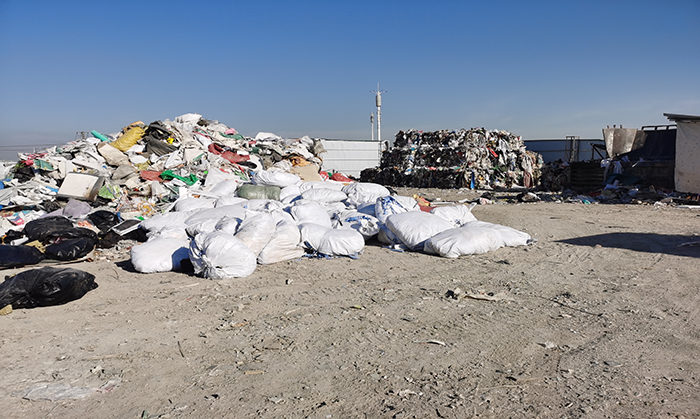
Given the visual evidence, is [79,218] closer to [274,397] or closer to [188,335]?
[188,335]

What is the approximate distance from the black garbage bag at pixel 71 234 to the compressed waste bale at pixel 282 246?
2460 mm

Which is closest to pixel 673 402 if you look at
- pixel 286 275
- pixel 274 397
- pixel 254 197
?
pixel 274 397

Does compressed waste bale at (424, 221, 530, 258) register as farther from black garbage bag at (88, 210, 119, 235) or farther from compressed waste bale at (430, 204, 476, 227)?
black garbage bag at (88, 210, 119, 235)

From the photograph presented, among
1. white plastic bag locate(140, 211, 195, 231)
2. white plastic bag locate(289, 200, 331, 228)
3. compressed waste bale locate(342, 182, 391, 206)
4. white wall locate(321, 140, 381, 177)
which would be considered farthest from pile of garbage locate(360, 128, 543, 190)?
white plastic bag locate(140, 211, 195, 231)

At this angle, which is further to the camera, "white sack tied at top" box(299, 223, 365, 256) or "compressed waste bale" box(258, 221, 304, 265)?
"white sack tied at top" box(299, 223, 365, 256)

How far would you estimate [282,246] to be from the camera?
5.03 m

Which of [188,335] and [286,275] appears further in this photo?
[286,275]

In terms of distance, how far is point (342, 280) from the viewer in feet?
14.4

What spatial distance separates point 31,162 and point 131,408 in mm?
8038

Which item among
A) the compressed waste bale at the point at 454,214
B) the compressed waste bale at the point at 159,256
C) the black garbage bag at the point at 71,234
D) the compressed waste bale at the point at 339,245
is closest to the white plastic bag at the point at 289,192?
the compressed waste bale at the point at 339,245

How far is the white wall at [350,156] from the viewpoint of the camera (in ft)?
58.2

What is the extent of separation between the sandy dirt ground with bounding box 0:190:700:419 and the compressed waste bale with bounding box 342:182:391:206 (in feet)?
7.77

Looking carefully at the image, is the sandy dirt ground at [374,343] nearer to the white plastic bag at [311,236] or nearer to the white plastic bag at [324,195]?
the white plastic bag at [311,236]

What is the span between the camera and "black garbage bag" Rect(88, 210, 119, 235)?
249 inches
